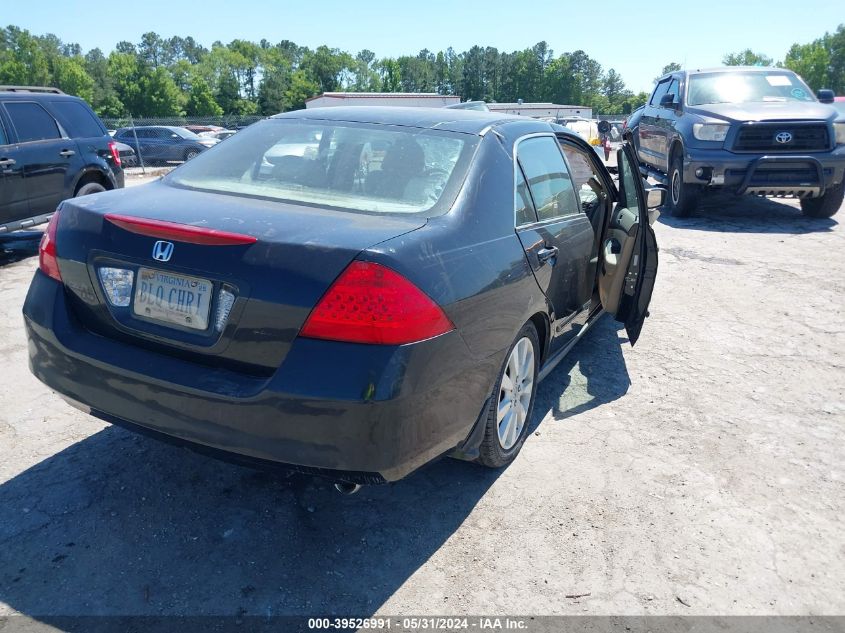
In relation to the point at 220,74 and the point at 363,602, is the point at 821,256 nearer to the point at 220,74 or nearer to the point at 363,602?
the point at 363,602

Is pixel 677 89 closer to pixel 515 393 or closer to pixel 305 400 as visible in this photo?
pixel 515 393

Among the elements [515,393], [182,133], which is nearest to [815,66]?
[182,133]

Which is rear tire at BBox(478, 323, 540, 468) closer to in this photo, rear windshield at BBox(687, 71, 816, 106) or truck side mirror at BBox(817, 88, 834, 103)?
rear windshield at BBox(687, 71, 816, 106)

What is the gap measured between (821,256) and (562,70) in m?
142

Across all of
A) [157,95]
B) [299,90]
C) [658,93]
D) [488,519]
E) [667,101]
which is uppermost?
[299,90]

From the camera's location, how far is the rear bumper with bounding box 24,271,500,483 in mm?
2092

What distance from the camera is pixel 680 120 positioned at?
9688 millimetres

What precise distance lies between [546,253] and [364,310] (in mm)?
1372

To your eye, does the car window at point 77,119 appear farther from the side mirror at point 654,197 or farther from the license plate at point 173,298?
the side mirror at point 654,197

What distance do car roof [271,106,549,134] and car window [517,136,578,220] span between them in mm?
149

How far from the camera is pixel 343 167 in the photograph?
289 centimetres

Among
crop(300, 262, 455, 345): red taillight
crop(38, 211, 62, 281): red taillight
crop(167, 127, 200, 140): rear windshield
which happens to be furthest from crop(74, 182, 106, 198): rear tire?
crop(167, 127, 200, 140): rear windshield

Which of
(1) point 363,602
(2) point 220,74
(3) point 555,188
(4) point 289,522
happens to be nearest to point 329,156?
(3) point 555,188

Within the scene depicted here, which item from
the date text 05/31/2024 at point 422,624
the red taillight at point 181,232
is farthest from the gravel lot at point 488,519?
the red taillight at point 181,232
